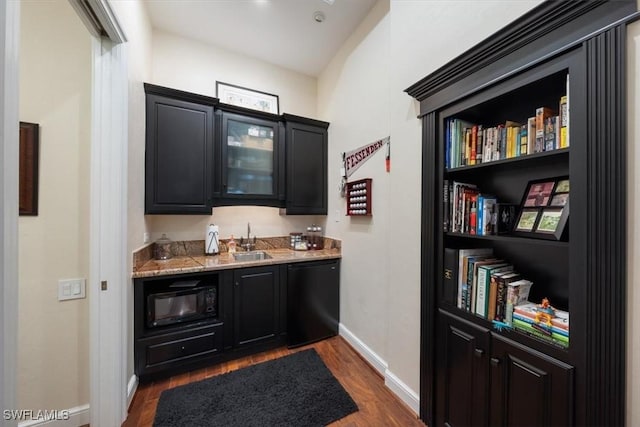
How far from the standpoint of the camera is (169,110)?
7.11 feet

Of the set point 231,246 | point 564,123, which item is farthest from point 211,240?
point 564,123

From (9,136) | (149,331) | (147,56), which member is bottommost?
(149,331)

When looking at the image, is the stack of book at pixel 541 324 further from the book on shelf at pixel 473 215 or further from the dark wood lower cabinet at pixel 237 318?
the dark wood lower cabinet at pixel 237 318

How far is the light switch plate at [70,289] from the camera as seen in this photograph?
1.44m

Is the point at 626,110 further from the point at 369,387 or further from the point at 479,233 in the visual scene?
the point at 369,387

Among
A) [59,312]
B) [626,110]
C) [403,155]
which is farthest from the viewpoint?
[403,155]

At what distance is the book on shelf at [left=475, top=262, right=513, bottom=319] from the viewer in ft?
4.08

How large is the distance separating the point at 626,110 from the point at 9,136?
1.91 metres

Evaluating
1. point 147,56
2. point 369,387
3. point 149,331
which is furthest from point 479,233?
point 147,56

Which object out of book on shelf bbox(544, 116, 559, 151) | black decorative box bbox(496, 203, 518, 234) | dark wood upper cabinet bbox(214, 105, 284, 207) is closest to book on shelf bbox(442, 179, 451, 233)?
black decorative box bbox(496, 203, 518, 234)

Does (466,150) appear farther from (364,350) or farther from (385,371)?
(364,350)

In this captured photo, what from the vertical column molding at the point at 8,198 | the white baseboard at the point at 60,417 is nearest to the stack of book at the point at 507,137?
the vertical column molding at the point at 8,198

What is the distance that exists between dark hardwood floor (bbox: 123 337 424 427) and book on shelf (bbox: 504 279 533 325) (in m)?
1.00

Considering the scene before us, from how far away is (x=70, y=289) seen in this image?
1.46m
